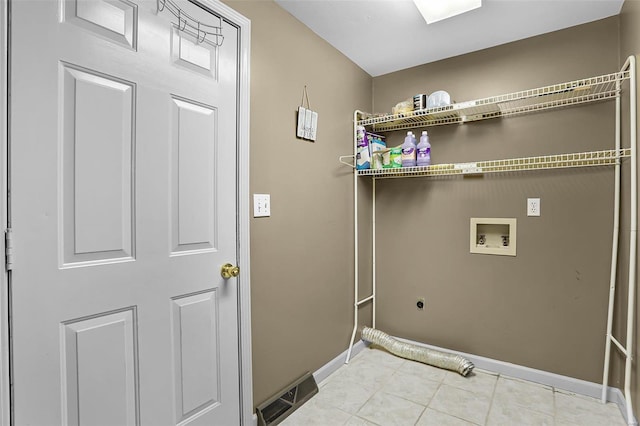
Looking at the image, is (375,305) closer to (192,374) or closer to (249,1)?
(192,374)

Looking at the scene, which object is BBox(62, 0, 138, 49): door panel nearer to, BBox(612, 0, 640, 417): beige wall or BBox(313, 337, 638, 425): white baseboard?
BBox(313, 337, 638, 425): white baseboard

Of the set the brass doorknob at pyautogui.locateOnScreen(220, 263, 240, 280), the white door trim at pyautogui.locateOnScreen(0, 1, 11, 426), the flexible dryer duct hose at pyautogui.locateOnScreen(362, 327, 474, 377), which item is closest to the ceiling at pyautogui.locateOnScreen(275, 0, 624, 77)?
the white door trim at pyautogui.locateOnScreen(0, 1, 11, 426)

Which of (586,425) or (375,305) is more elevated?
(375,305)

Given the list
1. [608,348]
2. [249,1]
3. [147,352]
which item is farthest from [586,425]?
[249,1]

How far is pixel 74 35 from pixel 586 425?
9.44 ft

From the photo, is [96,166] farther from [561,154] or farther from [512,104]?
[561,154]

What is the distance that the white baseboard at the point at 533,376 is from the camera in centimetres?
194

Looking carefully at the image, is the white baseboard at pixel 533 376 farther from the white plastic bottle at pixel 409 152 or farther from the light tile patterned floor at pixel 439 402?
the white plastic bottle at pixel 409 152

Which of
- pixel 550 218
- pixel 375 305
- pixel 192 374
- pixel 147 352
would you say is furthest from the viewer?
pixel 375 305

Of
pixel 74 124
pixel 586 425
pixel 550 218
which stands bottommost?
pixel 586 425

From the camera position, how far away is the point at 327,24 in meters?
2.02

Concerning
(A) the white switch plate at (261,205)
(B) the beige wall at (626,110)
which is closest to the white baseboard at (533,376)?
(B) the beige wall at (626,110)

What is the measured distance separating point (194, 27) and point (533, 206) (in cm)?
225

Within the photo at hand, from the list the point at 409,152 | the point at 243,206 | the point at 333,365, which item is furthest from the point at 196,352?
the point at 409,152
